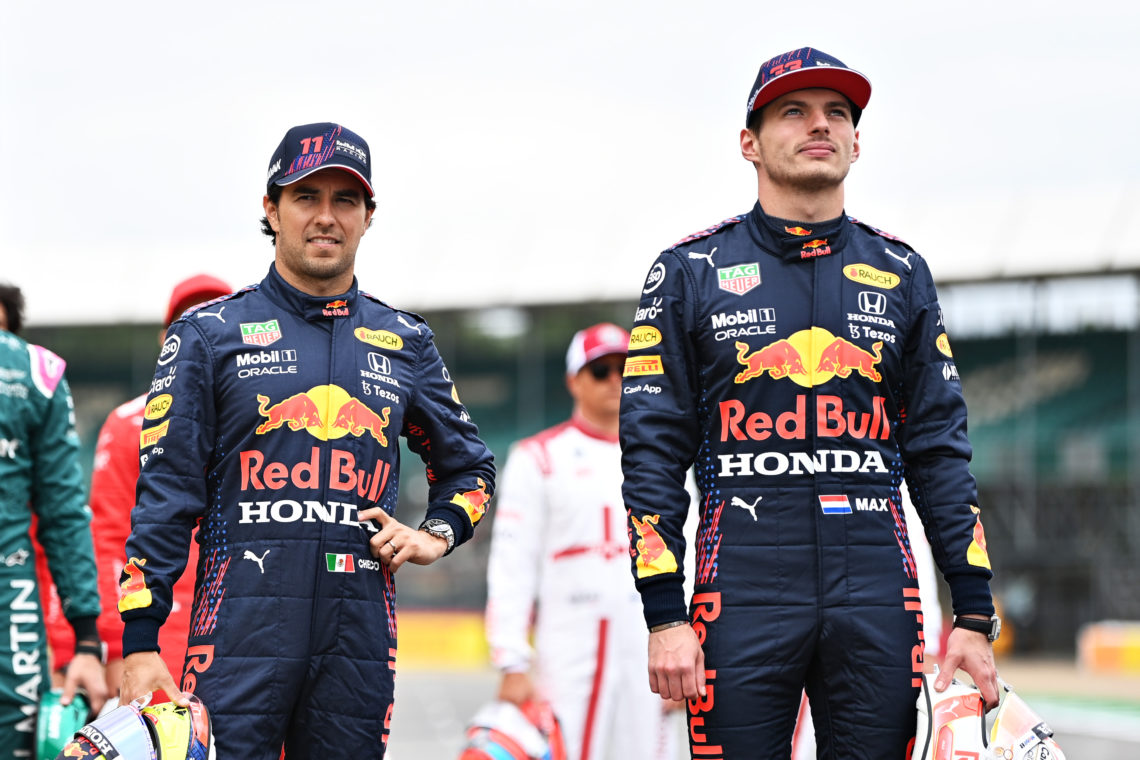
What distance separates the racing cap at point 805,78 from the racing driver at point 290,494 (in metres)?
1.05

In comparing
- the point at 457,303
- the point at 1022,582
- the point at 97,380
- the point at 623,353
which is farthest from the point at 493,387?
the point at 623,353

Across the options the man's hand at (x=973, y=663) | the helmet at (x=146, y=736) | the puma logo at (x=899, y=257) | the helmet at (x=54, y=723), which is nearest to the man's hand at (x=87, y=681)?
the helmet at (x=54, y=723)

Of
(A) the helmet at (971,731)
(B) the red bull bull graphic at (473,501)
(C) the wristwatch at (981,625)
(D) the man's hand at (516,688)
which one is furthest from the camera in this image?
(D) the man's hand at (516,688)

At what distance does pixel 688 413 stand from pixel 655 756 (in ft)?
9.06

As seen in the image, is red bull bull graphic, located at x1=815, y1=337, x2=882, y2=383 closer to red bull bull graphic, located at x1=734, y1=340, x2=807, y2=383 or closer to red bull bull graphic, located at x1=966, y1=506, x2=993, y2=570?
red bull bull graphic, located at x1=734, y1=340, x2=807, y2=383

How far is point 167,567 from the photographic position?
3.51 metres

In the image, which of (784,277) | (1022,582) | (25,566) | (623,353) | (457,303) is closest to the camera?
(784,277)

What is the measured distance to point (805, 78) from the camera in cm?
378

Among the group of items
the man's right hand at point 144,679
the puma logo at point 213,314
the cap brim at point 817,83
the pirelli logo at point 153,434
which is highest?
the cap brim at point 817,83

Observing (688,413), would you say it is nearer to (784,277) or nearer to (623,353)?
(784,277)

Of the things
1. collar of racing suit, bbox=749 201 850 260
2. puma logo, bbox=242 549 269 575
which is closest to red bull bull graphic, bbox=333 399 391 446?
puma logo, bbox=242 549 269 575

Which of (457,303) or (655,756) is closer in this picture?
(655,756)

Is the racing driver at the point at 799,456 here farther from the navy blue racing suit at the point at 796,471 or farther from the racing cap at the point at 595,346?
the racing cap at the point at 595,346

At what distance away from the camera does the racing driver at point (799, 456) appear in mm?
3523
